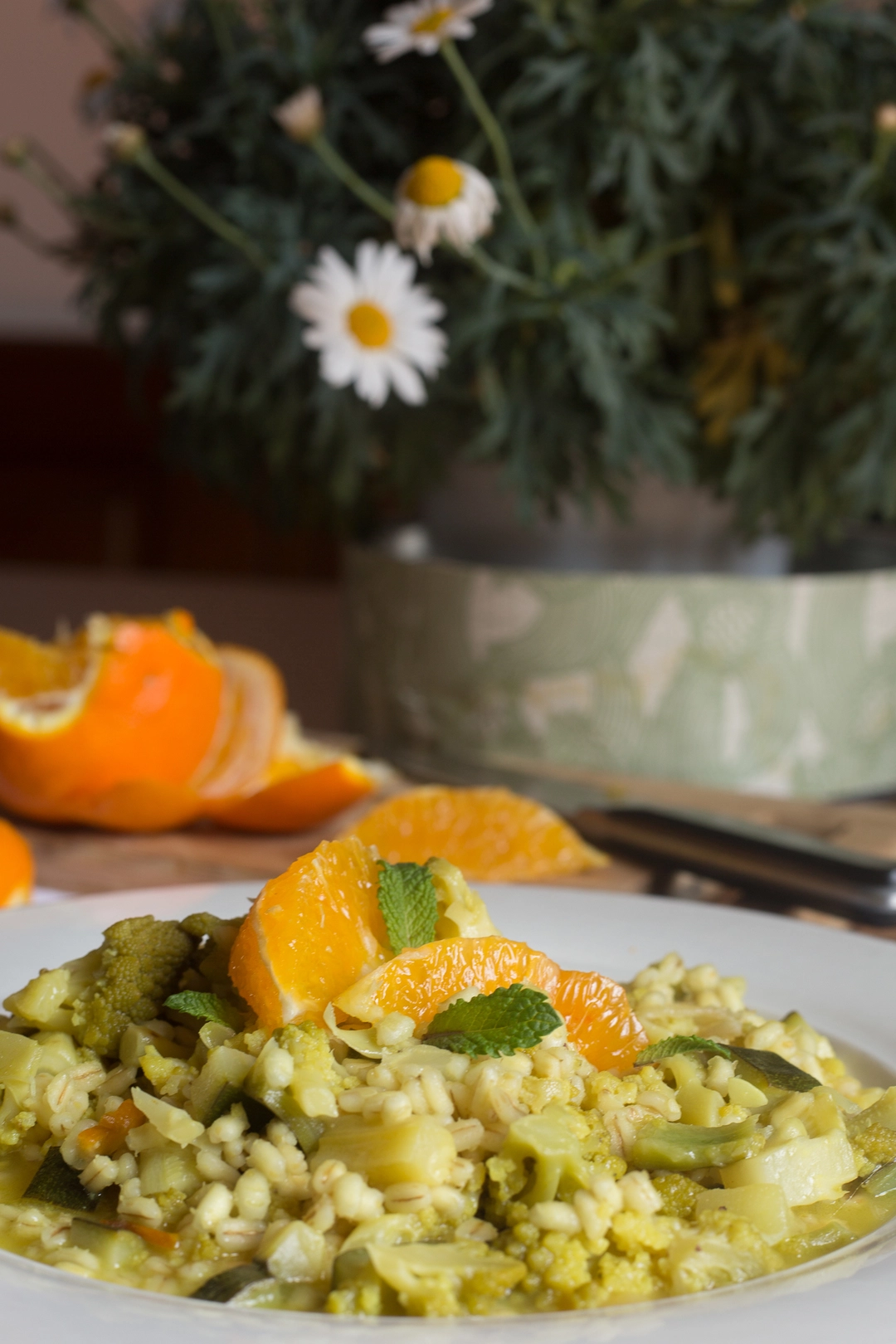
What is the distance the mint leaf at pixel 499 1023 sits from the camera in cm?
67

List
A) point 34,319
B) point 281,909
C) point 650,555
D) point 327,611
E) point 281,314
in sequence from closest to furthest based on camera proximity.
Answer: point 281,909 < point 281,314 < point 650,555 < point 327,611 < point 34,319

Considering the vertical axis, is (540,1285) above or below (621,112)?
below

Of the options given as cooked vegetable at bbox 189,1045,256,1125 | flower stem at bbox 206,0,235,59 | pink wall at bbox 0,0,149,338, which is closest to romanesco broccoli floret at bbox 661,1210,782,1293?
cooked vegetable at bbox 189,1045,256,1125

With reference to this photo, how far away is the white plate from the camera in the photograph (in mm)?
501

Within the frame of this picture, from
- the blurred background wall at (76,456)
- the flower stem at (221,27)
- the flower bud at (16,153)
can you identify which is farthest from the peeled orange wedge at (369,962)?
the blurred background wall at (76,456)

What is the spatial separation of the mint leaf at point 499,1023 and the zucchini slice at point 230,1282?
0.14 meters

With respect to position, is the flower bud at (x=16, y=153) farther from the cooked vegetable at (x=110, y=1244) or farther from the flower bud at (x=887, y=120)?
the cooked vegetable at (x=110, y=1244)

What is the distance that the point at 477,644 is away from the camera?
1.65 m

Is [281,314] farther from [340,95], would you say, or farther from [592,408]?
[592,408]

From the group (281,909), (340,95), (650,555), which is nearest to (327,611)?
(650,555)

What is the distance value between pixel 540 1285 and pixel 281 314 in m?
1.24

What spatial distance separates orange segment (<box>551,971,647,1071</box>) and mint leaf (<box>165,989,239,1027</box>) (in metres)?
0.17

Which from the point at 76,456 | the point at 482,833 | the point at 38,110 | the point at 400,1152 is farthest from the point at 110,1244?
the point at 38,110

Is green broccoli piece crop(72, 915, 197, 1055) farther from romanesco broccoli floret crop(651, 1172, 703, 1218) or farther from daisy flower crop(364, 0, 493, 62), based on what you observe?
daisy flower crop(364, 0, 493, 62)
